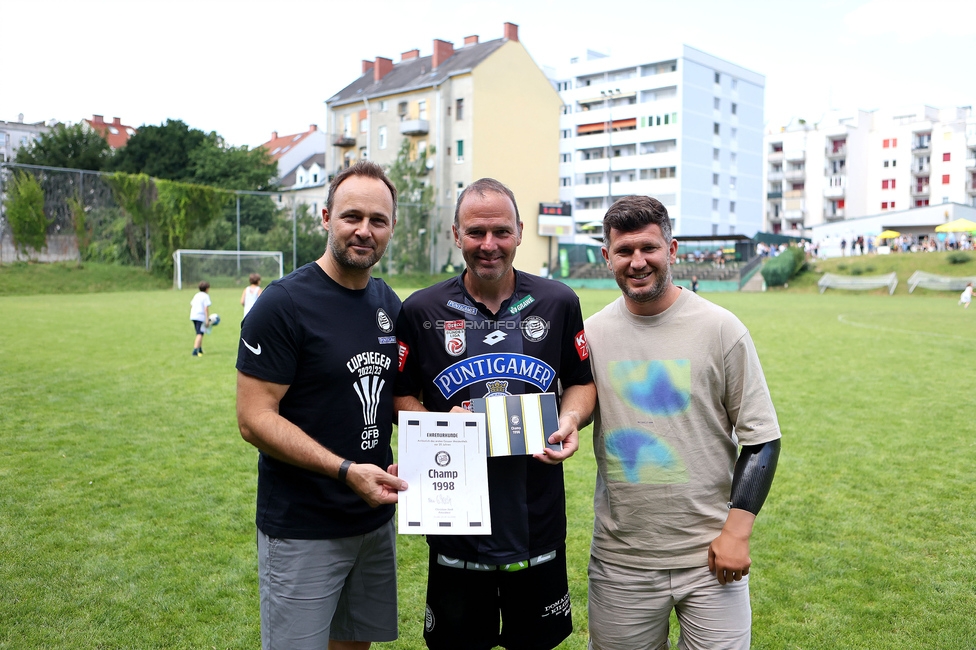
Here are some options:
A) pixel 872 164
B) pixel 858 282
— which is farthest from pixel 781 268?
pixel 872 164

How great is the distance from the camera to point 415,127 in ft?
197

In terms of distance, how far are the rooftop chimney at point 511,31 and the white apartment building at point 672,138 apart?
16.0 m

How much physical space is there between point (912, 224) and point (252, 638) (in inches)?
2992

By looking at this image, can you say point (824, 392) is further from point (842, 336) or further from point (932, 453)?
point (842, 336)

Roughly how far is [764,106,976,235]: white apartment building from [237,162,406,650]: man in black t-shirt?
95413 millimetres

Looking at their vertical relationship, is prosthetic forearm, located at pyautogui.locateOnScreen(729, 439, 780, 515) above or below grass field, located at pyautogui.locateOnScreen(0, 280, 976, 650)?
above

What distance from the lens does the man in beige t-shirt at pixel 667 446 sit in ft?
9.62

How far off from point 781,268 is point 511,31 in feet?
98.5

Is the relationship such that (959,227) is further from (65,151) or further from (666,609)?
(65,151)

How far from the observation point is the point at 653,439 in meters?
3.06

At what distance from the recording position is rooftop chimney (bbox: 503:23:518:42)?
205 feet

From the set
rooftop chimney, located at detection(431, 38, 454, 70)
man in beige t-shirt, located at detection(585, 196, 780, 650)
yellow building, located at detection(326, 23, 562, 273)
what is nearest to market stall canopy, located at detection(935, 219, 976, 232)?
yellow building, located at detection(326, 23, 562, 273)

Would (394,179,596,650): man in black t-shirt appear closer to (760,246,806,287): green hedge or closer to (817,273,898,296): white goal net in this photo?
(817,273,898,296): white goal net

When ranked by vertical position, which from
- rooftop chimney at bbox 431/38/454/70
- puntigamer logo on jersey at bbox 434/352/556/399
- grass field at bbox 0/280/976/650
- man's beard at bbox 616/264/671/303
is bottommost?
grass field at bbox 0/280/976/650
